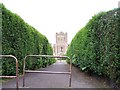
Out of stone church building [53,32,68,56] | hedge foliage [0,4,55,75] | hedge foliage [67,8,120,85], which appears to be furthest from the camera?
stone church building [53,32,68,56]

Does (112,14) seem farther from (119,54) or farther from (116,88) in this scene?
(116,88)

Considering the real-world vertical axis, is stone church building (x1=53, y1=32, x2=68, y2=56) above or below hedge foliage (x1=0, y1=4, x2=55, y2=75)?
above

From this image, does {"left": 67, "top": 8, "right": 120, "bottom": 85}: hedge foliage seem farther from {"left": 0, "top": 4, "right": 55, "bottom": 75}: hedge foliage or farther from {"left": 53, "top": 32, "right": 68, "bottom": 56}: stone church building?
{"left": 53, "top": 32, "right": 68, "bottom": 56}: stone church building

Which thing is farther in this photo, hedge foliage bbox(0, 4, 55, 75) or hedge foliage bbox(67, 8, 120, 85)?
hedge foliage bbox(0, 4, 55, 75)

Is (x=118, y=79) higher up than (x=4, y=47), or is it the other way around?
(x=4, y=47)

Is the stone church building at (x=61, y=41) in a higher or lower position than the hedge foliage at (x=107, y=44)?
higher

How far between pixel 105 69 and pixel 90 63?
1.94m

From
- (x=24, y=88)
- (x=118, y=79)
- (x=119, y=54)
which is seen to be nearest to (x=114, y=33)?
(x=119, y=54)

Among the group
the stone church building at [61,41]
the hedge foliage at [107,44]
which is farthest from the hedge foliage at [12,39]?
the stone church building at [61,41]

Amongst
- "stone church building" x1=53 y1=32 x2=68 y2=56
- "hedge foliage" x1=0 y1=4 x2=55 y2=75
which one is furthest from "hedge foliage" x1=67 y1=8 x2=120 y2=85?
"stone church building" x1=53 y1=32 x2=68 y2=56

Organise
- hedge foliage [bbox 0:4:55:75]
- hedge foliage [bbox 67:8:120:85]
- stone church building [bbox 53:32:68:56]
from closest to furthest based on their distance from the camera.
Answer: hedge foliage [bbox 67:8:120:85] → hedge foliage [bbox 0:4:55:75] → stone church building [bbox 53:32:68:56]

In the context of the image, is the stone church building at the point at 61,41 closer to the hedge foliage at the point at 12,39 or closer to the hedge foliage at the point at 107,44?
the hedge foliage at the point at 12,39

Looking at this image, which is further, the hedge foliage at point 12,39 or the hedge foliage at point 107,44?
the hedge foliage at point 12,39

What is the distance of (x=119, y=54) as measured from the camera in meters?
5.58
